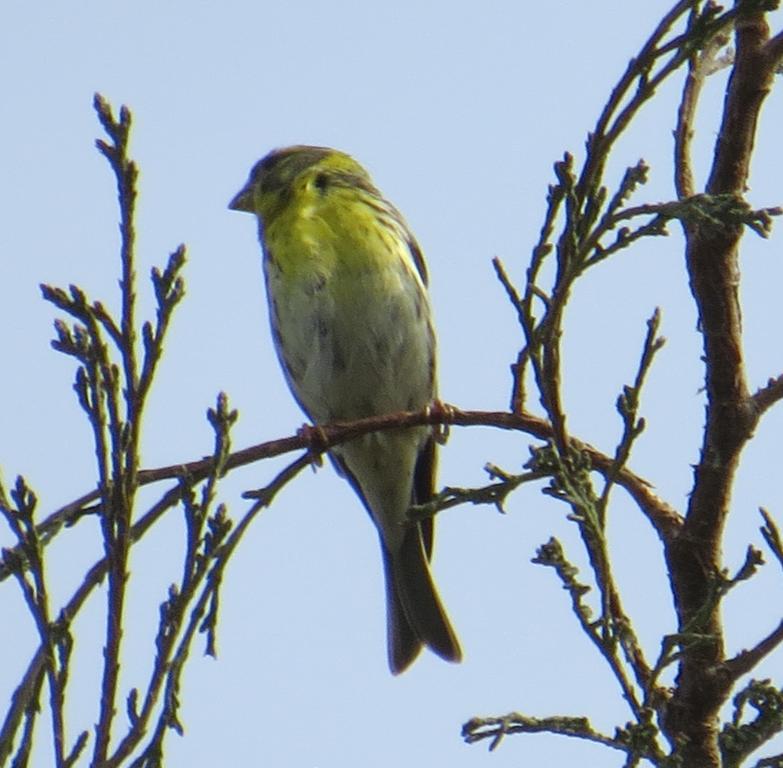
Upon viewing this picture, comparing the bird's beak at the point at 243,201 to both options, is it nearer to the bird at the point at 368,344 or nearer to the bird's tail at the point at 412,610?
the bird at the point at 368,344

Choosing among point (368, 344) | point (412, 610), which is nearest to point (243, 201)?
point (368, 344)

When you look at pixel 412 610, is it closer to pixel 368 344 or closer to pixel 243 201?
pixel 368 344

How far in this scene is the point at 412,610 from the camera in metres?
4.99

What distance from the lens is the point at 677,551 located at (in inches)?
91.4

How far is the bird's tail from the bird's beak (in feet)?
4.77

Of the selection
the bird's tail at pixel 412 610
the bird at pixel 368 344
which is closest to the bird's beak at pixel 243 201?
the bird at pixel 368 344

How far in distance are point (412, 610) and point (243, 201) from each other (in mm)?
1778

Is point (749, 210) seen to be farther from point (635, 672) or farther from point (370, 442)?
point (370, 442)

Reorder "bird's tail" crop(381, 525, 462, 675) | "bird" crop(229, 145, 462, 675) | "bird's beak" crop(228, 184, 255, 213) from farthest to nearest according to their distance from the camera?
1. "bird's beak" crop(228, 184, 255, 213)
2. "bird's tail" crop(381, 525, 462, 675)
3. "bird" crop(229, 145, 462, 675)

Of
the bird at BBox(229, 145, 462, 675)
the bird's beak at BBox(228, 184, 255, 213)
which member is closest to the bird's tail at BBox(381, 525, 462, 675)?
the bird at BBox(229, 145, 462, 675)

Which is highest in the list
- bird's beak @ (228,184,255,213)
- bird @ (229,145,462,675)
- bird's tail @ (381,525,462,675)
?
bird's beak @ (228,184,255,213)

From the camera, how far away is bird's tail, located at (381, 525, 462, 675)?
4.86 m

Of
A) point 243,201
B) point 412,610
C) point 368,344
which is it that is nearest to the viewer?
point 368,344

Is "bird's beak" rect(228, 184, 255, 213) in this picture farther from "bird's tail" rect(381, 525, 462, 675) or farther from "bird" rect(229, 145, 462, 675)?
"bird's tail" rect(381, 525, 462, 675)
